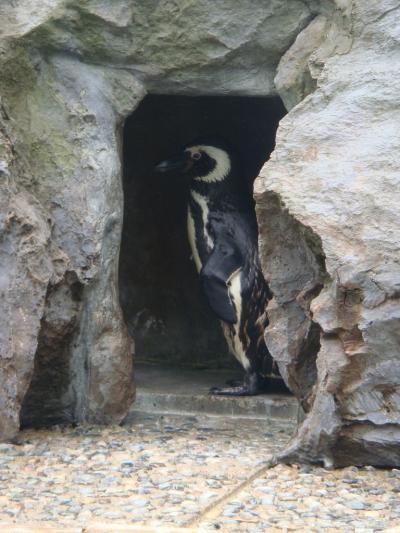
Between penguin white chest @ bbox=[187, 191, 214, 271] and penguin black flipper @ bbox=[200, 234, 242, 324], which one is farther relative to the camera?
penguin white chest @ bbox=[187, 191, 214, 271]

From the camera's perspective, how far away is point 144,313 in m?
6.15

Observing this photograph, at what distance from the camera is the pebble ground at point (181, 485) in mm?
3225

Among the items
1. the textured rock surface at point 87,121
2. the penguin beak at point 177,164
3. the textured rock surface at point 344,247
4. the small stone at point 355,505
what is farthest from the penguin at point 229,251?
the small stone at point 355,505

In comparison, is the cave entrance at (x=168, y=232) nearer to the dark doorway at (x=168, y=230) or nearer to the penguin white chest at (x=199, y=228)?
the dark doorway at (x=168, y=230)

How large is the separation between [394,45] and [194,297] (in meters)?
2.37

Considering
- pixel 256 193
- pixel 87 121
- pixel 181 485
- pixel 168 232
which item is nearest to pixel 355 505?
pixel 181 485

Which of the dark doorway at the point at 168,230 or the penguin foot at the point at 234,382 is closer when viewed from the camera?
the penguin foot at the point at 234,382

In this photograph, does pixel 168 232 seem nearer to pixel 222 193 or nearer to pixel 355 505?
pixel 222 193

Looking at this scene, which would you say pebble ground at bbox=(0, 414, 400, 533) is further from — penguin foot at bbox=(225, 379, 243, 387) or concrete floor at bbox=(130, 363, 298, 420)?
penguin foot at bbox=(225, 379, 243, 387)

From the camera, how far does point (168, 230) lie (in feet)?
20.2

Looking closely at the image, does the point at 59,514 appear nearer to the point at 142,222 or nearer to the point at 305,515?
the point at 305,515

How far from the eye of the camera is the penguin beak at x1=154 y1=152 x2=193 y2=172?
5570mm

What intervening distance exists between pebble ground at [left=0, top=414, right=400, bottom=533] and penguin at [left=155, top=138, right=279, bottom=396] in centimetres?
67

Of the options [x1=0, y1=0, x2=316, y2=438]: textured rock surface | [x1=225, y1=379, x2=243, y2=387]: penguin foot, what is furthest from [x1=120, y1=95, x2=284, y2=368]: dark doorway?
[x1=0, y1=0, x2=316, y2=438]: textured rock surface
